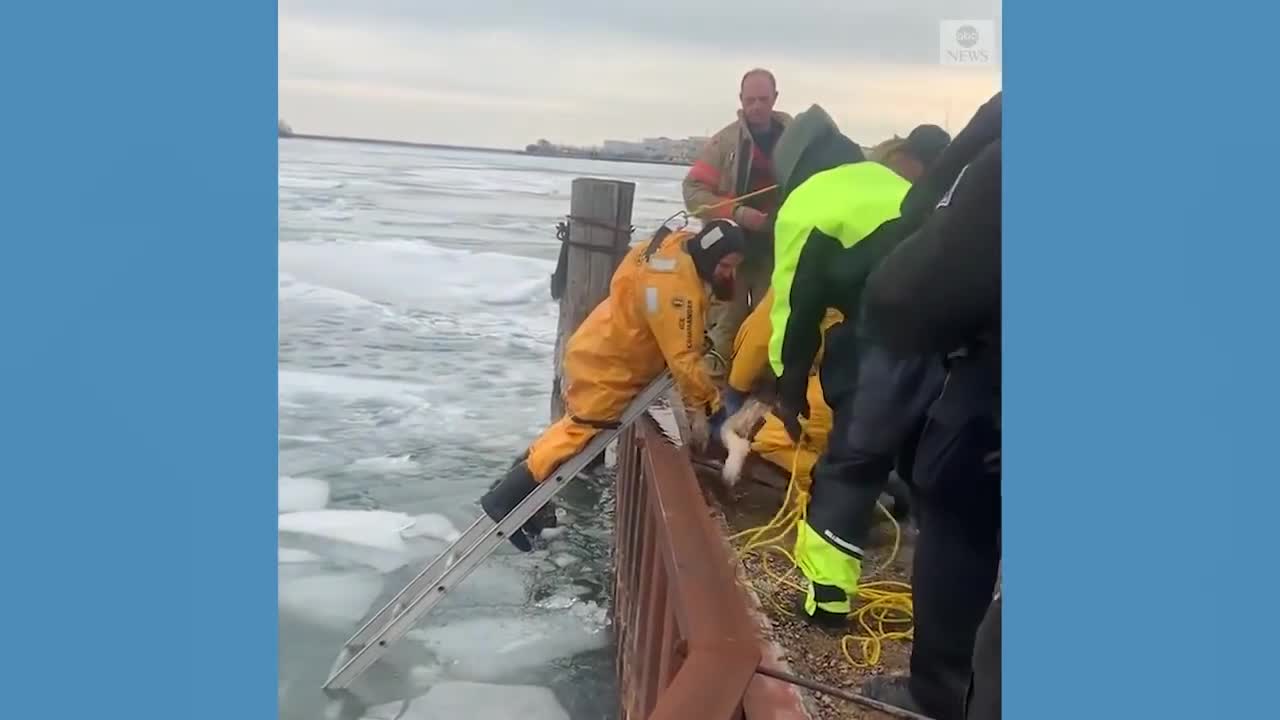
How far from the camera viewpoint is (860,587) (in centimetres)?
147

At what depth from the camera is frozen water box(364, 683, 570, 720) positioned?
1837 mm

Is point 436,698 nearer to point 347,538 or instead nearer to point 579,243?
point 347,538

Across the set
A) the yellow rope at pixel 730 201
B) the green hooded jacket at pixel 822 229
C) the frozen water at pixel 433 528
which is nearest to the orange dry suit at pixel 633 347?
the yellow rope at pixel 730 201

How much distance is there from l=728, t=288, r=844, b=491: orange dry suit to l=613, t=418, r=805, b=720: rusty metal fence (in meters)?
0.16

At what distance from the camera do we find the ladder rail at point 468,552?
77.8 inches

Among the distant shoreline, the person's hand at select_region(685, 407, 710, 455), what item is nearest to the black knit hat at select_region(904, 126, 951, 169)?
the distant shoreline

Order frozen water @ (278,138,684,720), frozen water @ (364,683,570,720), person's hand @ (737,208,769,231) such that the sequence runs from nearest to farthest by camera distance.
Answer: frozen water @ (278,138,684,720), person's hand @ (737,208,769,231), frozen water @ (364,683,570,720)

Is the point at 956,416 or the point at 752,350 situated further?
the point at 752,350

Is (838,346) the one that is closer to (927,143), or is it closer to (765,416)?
(927,143)

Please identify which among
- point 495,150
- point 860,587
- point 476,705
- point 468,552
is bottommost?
point 476,705

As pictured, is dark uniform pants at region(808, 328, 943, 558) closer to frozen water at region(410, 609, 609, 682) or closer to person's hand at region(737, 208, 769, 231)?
person's hand at region(737, 208, 769, 231)

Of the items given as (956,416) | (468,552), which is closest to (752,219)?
(956,416)

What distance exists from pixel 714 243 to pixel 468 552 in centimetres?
89

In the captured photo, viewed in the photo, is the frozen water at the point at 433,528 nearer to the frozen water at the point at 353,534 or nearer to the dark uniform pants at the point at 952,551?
the frozen water at the point at 353,534
